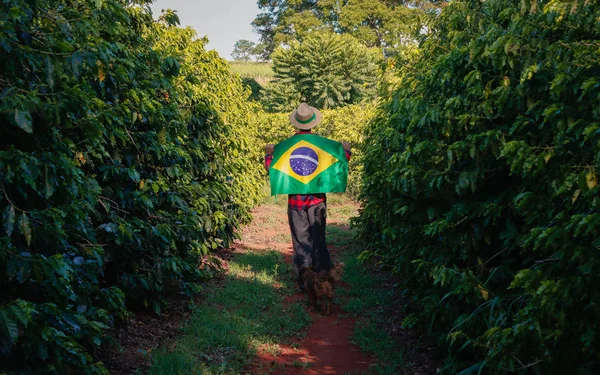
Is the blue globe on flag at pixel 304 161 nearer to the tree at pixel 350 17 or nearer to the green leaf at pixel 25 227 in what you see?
the green leaf at pixel 25 227

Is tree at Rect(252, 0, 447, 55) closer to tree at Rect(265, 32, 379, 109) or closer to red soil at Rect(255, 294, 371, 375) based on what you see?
tree at Rect(265, 32, 379, 109)

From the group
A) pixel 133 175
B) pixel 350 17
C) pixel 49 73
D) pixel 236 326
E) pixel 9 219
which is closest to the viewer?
pixel 9 219

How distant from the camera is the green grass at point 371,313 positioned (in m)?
5.13

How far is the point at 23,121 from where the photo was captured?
270 cm

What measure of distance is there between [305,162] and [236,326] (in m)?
2.35

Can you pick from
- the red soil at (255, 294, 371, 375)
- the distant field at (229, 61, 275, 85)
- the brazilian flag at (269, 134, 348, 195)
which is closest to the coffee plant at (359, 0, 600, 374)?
the red soil at (255, 294, 371, 375)

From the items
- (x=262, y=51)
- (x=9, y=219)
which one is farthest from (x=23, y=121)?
(x=262, y=51)

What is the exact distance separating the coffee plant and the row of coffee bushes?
2250 millimetres

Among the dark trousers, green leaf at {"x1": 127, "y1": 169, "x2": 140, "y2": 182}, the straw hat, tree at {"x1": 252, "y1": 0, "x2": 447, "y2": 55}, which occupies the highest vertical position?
tree at {"x1": 252, "y1": 0, "x2": 447, "y2": 55}

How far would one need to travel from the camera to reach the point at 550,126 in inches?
126

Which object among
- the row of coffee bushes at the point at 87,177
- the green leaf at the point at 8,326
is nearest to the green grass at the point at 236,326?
the row of coffee bushes at the point at 87,177

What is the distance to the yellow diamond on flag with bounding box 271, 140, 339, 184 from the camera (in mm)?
7164

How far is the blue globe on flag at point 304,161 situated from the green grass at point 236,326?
160cm

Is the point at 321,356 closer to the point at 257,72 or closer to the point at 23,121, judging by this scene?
the point at 23,121
